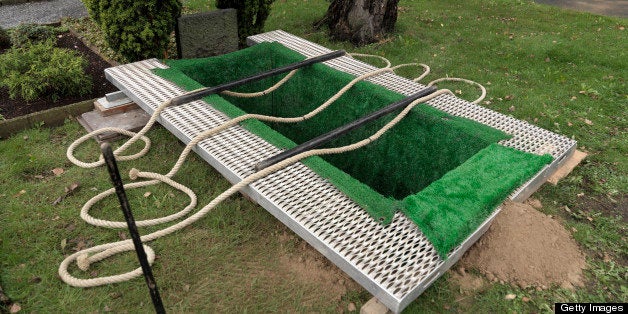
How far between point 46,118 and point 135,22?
1398 millimetres

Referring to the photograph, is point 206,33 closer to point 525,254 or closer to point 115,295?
point 115,295

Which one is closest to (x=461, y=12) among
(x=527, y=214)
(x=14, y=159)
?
(x=527, y=214)

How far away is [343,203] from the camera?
2367 mm

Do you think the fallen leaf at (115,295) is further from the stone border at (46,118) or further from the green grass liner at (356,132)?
the stone border at (46,118)

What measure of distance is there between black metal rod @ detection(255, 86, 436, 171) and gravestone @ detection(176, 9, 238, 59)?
2633 mm

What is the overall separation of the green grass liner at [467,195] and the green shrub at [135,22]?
3.71m

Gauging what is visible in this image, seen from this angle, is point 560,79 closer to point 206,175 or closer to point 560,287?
point 560,287

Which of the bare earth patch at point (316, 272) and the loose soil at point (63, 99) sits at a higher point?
the bare earth patch at point (316, 272)

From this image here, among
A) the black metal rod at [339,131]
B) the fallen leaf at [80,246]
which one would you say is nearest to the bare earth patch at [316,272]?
the black metal rod at [339,131]

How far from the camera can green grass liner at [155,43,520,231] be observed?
2.92 m

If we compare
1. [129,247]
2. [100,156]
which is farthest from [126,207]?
[100,156]

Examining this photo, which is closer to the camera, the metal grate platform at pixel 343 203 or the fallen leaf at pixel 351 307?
the metal grate platform at pixel 343 203

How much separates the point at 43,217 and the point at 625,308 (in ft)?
13.4

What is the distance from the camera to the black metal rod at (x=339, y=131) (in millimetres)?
2650
